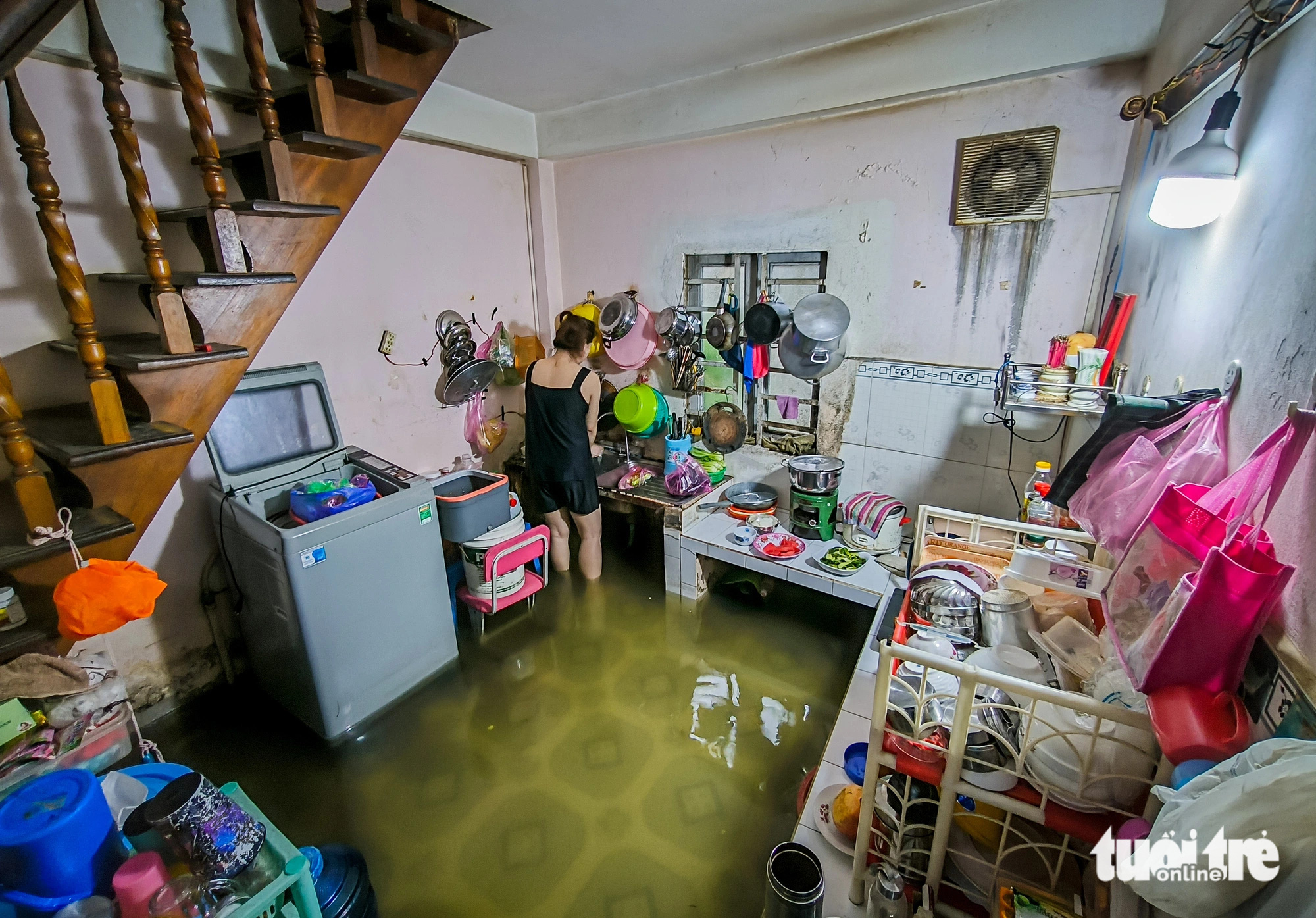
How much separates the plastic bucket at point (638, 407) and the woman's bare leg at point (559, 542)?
2.14 ft

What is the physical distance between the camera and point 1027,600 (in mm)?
1526

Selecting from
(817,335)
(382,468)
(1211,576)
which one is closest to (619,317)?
(817,335)

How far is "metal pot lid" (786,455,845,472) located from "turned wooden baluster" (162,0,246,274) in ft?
7.54

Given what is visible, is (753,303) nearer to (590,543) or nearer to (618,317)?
(618,317)

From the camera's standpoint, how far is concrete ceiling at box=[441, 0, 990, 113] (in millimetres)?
2064

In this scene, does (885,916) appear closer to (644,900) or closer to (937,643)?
(937,643)

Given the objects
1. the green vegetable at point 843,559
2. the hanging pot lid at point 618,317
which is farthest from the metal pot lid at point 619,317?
the green vegetable at point 843,559

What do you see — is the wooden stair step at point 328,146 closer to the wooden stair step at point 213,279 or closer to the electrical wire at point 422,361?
the wooden stair step at point 213,279

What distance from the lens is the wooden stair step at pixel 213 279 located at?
1.59m

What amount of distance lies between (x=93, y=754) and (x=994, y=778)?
6.20 feet

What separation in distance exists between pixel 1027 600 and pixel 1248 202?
989 millimetres

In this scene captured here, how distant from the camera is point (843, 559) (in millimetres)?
2627

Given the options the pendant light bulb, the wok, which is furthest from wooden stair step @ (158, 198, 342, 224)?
the pendant light bulb

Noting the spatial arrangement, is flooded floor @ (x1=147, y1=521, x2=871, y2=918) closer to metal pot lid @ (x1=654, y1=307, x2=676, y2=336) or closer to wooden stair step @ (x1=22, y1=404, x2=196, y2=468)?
wooden stair step @ (x1=22, y1=404, x2=196, y2=468)
